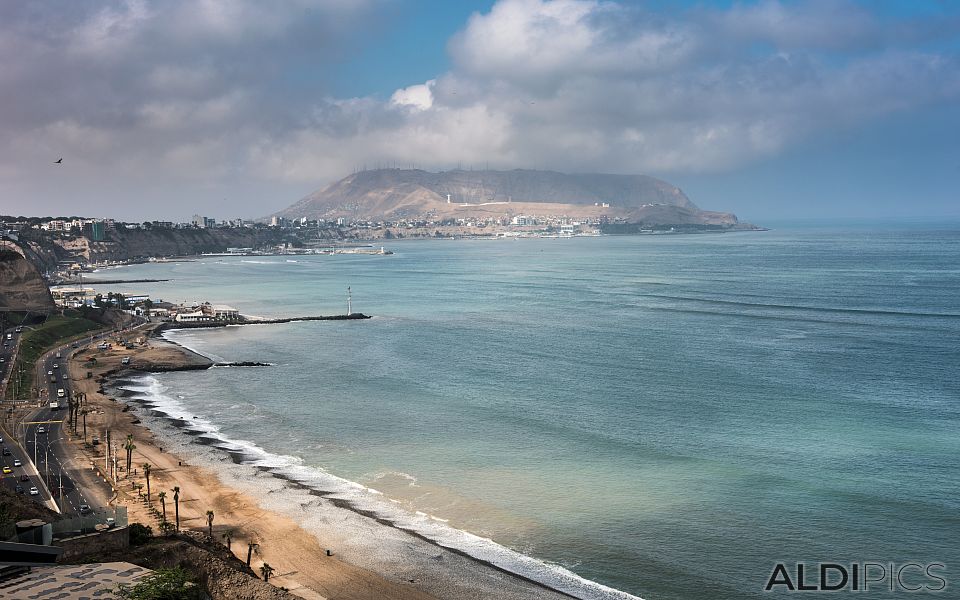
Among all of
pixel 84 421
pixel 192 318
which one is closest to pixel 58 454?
pixel 84 421

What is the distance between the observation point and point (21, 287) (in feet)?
231

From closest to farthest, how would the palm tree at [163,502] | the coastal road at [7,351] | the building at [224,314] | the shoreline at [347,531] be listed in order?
the shoreline at [347,531] → the palm tree at [163,502] → the coastal road at [7,351] → the building at [224,314]

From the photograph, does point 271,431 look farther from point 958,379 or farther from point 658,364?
point 958,379

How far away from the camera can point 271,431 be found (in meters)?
35.6

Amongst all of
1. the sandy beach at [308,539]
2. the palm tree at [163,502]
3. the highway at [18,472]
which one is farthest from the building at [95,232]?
the palm tree at [163,502]

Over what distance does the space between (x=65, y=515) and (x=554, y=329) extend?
1705 inches

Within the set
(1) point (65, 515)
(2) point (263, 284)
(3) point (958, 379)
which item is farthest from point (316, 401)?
(2) point (263, 284)

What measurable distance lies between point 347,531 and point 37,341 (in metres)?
43.4

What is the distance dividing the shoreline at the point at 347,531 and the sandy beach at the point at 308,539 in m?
0.03

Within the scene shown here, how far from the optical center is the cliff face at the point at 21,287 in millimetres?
69125

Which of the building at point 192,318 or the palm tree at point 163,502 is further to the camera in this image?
the building at point 192,318

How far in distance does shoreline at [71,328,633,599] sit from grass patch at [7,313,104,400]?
10.4 metres

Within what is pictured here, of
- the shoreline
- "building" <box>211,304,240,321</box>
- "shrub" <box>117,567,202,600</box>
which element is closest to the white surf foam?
the shoreline

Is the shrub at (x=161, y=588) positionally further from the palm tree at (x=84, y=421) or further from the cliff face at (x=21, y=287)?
the cliff face at (x=21, y=287)
